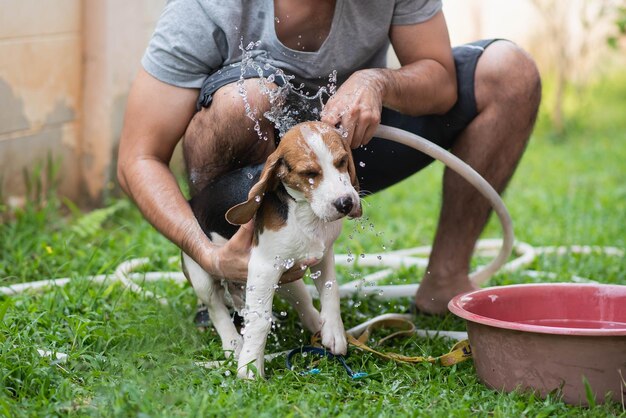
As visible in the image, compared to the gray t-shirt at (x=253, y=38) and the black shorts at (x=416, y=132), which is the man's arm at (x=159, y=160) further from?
the black shorts at (x=416, y=132)

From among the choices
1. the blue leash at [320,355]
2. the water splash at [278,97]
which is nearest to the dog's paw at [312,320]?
the blue leash at [320,355]

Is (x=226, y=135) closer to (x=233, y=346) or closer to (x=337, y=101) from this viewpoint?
(x=337, y=101)

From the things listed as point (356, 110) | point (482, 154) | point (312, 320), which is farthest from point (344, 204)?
point (482, 154)

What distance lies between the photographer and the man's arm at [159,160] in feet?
8.79

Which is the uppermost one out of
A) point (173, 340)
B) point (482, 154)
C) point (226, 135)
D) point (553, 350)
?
point (226, 135)

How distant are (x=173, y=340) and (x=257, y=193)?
0.75 meters

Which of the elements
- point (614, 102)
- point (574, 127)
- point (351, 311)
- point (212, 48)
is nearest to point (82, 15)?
point (212, 48)

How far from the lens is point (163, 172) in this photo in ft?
9.20

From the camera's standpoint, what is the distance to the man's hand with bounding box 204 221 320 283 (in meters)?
2.51

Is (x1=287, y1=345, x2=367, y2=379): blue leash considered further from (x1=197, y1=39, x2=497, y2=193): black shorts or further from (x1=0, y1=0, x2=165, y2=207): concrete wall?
(x1=0, y1=0, x2=165, y2=207): concrete wall

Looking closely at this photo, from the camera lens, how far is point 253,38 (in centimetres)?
296

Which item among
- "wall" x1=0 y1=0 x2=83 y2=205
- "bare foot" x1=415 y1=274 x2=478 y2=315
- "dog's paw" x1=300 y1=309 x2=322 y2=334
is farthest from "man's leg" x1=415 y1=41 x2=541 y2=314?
"wall" x1=0 y1=0 x2=83 y2=205

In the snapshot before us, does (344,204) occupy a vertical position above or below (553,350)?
above

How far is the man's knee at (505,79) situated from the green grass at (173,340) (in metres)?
0.66
